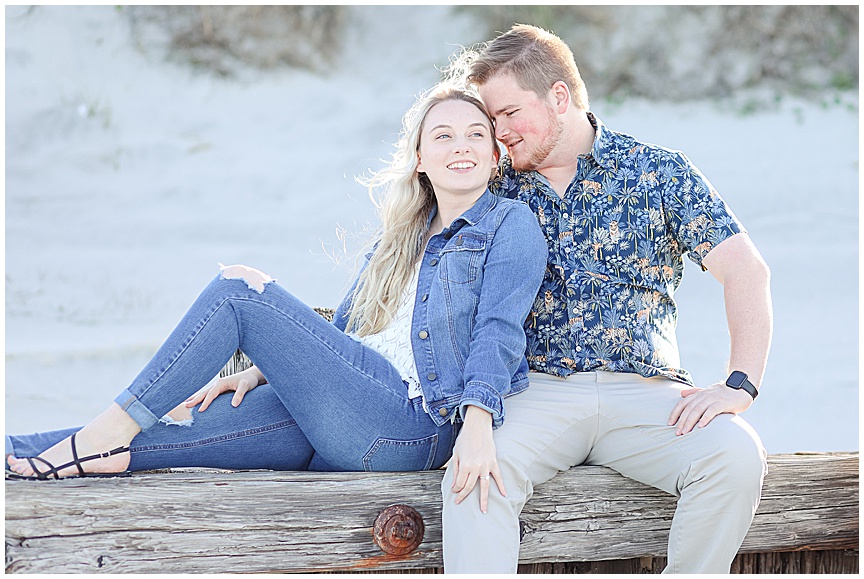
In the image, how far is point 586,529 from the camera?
8.16 feet

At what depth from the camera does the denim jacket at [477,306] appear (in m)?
2.36

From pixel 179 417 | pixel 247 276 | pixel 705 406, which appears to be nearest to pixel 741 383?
pixel 705 406

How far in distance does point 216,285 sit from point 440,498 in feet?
2.48

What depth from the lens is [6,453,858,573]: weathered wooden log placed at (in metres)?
2.16

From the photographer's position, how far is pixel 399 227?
2797 mm

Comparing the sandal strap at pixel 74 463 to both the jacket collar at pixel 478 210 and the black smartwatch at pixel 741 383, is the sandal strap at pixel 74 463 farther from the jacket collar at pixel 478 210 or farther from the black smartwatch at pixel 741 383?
the black smartwatch at pixel 741 383

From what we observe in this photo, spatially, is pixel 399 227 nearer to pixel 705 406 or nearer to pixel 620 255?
pixel 620 255

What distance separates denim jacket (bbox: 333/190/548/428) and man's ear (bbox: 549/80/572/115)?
14.2 inches

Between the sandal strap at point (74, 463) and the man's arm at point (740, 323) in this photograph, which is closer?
the sandal strap at point (74, 463)

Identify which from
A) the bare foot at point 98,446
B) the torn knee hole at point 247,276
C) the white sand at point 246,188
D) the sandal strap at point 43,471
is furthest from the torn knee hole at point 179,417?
the white sand at point 246,188

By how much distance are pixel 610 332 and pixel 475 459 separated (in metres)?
0.59

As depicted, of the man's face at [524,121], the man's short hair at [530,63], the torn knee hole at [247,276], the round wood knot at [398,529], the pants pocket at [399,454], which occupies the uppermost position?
the man's short hair at [530,63]

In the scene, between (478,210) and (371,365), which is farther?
(478,210)

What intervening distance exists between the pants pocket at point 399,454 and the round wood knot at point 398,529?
108mm
